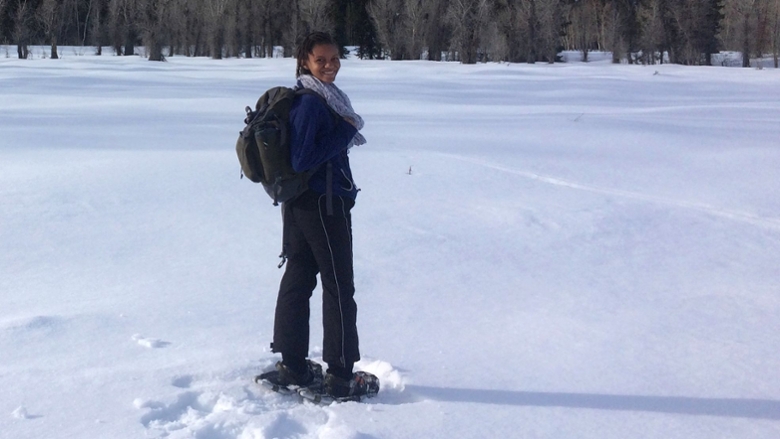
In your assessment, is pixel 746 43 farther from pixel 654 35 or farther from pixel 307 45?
pixel 307 45

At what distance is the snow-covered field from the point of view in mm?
2967

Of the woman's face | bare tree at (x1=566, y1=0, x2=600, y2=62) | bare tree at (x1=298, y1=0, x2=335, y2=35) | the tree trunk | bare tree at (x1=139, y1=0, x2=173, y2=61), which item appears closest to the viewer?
the woman's face

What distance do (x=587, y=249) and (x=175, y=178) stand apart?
340 cm

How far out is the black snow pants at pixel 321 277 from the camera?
3.02 m

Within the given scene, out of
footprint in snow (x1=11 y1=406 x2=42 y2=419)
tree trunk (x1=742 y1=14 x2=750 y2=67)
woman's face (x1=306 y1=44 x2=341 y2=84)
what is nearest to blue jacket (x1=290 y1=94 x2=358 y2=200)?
woman's face (x1=306 y1=44 x2=341 y2=84)

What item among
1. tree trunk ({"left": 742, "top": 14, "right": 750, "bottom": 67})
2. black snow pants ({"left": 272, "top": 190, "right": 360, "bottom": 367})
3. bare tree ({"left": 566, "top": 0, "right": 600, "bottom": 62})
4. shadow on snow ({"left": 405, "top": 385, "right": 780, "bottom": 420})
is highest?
bare tree ({"left": 566, "top": 0, "right": 600, "bottom": 62})

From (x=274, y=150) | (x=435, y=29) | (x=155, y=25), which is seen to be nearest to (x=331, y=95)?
(x=274, y=150)

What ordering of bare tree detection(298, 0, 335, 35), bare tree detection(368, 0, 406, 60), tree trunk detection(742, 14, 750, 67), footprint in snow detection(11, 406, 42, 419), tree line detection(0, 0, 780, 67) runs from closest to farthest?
footprint in snow detection(11, 406, 42, 419), tree line detection(0, 0, 780, 67), tree trunk detection(742, 14, 750, 67), bare tree detection(298, 0, 335, 35), bare tree detection(368, 0, 406, 60)

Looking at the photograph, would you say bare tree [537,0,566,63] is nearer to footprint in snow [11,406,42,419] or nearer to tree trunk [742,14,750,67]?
tree trunk [742,14,750,67]

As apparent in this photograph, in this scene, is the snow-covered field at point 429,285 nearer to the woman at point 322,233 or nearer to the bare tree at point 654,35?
the woman at point 322,233

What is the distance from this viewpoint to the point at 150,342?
3570 millimetres

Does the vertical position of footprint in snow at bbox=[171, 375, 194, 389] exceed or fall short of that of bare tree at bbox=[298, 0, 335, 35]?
it falls short

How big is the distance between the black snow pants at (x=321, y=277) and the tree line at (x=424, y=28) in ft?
101

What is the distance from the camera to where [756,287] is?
187 inches
